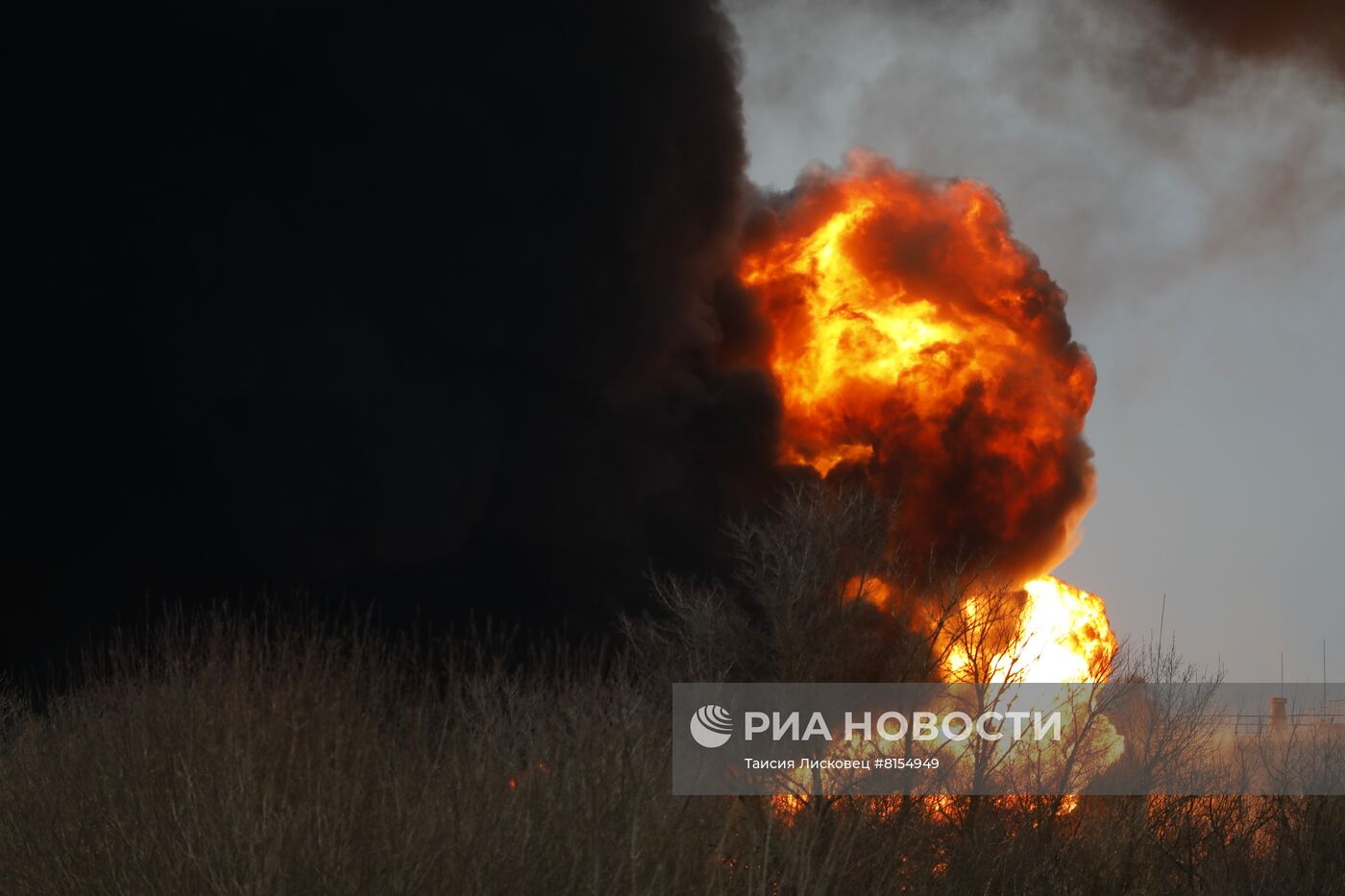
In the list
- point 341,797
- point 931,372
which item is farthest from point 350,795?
point 931,372

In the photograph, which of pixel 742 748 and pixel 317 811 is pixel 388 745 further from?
pixel 742 748

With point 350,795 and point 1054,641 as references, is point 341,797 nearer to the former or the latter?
point 350,795

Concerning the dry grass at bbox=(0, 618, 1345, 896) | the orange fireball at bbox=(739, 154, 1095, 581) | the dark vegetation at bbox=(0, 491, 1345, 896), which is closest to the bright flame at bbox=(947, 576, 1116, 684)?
the orange fireball at bbox=(739, 154, 1095, 581)

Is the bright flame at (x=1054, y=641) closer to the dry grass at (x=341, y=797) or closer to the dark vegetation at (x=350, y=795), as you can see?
the dark vegetation at (x=350, y=795)

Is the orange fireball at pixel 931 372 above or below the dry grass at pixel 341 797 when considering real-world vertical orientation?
above

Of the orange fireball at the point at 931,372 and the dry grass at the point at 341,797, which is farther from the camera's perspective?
the orange fireball at the point at 931,372

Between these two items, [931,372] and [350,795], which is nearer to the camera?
[350,795]

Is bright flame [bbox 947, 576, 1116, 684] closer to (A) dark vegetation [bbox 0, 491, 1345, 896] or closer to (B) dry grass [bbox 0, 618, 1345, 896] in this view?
(A) dark vegetation [bbox 0, 491, 1345, 896]

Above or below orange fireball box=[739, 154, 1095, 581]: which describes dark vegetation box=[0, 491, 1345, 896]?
below

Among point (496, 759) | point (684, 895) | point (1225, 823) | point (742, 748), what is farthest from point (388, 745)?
point (1225, 823)

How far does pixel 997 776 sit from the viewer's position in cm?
4312

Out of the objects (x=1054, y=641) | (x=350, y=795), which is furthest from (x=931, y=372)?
(x=350, y=795)

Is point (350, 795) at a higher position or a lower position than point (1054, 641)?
lower

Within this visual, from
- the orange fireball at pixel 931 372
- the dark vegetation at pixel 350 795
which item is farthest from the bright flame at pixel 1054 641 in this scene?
the dark vegetation at pixel 350 795
